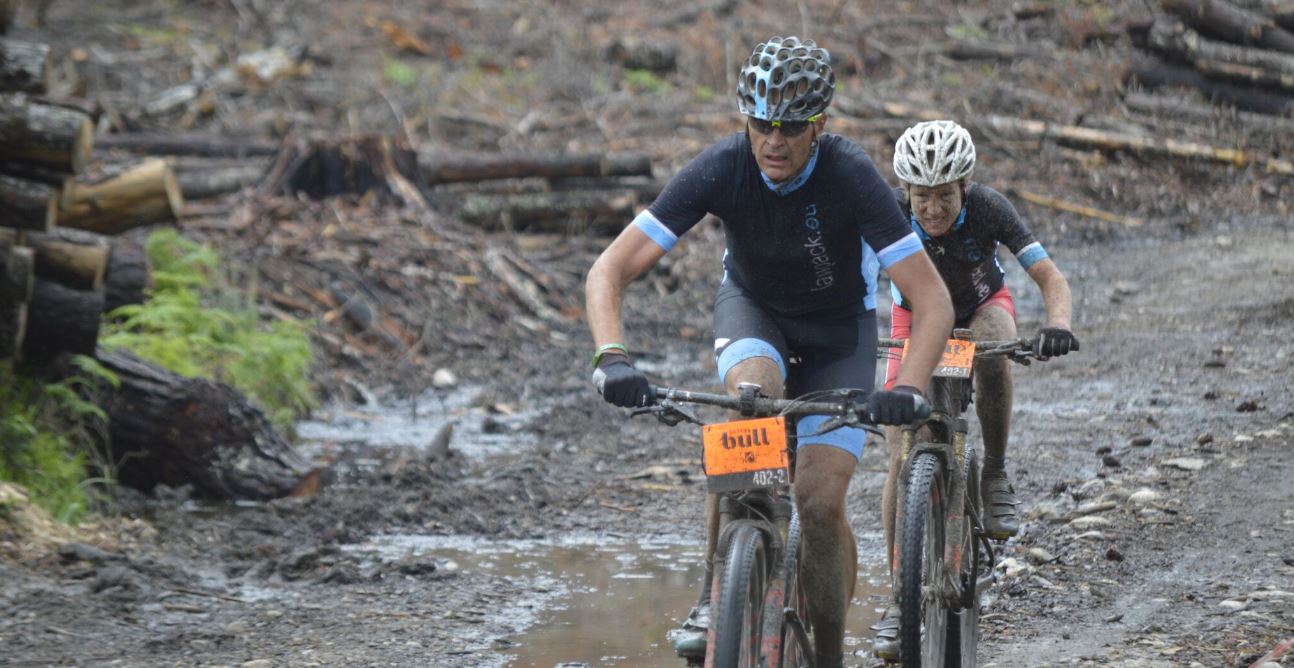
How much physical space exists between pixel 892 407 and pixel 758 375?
0.66 meters

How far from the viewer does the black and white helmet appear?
448 centimetres

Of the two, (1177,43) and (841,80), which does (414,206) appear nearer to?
(841,80)

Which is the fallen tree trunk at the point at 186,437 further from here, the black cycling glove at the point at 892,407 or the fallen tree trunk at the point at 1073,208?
the fallen tree trunk at the point at 1073,208

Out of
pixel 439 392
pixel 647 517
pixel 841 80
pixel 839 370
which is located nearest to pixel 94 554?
pixel 647 517

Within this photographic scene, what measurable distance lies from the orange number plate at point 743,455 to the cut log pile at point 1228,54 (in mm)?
15925

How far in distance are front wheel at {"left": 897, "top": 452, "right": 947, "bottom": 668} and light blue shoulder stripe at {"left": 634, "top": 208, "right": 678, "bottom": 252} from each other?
128 cm

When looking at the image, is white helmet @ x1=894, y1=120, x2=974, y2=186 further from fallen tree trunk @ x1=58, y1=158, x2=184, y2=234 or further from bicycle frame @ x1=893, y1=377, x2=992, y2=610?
fallen tree trunk @ x1=58, y1=158, x2=184, y2=234

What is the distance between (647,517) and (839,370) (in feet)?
12.4

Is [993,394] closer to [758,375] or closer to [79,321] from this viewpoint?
[758,375]

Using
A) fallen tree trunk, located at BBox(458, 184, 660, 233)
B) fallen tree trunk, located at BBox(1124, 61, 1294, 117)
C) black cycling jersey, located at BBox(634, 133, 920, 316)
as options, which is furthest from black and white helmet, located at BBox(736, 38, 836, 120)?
fallen tree trunk, located at BBox(1124, 61, 1294, 117)

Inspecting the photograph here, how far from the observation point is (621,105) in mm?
21188

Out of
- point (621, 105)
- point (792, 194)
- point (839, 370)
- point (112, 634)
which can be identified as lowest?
point (112, 634)

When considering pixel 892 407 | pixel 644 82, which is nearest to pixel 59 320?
pixel 892 407

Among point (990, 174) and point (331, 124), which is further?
point (331, 124)
